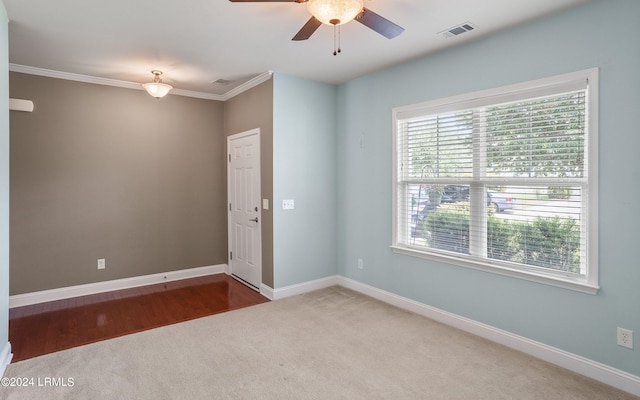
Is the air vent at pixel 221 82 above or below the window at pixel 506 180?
above

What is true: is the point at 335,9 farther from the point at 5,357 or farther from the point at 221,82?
the point at 5,357

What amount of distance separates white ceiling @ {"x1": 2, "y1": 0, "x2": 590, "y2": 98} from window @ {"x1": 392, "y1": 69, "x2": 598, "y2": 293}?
2.16 ft

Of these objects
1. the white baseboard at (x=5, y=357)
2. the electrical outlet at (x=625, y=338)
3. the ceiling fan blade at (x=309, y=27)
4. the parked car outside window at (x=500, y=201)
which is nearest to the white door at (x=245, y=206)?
the ceiling fan blade at (x=309, y=27)

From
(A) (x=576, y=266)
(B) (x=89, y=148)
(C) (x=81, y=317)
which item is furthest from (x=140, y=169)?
(A) (x=576, y=266)

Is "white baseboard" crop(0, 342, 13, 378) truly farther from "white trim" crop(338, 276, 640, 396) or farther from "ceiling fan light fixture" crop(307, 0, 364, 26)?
"white trim" crop(338, 276, 640, 396)

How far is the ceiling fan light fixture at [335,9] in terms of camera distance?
1.89 m

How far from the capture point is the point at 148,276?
475 centimetres

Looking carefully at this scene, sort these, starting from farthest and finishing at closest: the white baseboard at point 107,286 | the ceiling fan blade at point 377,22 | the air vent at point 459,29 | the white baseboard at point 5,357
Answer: the white baseboard at point 107,286 < the air vent at point 459,29 < the white baseboard at point 5,357 < the ceiling fan blade at point 377,22

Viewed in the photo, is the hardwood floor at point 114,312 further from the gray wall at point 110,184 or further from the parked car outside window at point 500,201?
the parked car outside window at point 500,201

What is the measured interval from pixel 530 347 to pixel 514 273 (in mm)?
609

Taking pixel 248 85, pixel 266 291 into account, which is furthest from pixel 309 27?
pixel 266 291

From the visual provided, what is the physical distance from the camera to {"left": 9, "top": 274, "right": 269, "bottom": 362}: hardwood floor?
3.10m

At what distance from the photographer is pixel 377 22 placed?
87.2 inches

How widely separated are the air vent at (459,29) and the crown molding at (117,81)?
2.03 m
